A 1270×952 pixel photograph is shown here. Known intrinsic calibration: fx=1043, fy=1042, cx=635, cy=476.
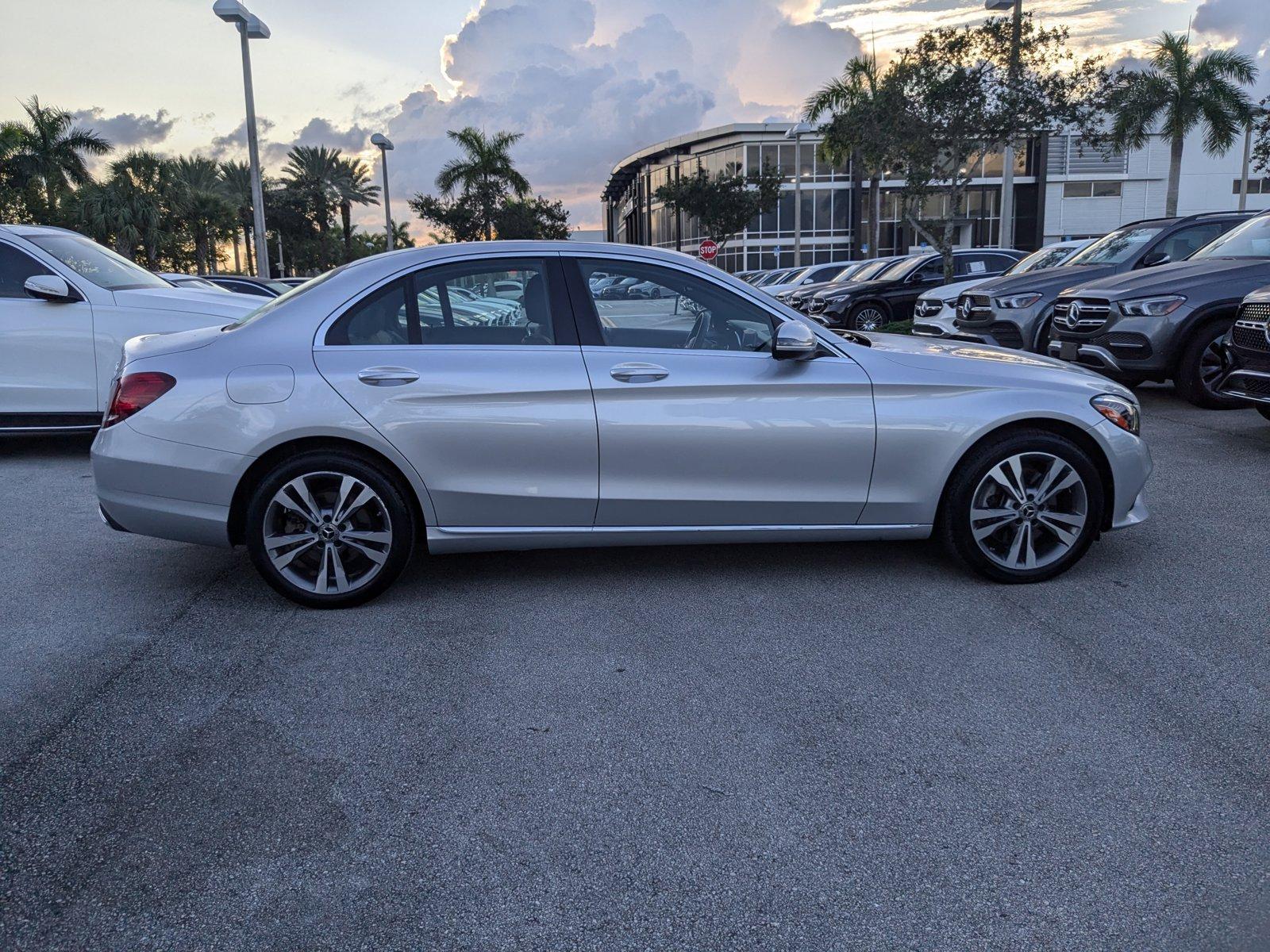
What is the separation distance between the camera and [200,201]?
2215 inches

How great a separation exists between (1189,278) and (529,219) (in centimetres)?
4583

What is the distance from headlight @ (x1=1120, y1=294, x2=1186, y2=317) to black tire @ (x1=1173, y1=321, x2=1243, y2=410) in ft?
0.98

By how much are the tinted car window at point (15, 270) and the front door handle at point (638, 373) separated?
19.2 ft

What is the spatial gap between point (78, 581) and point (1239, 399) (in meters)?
7.64

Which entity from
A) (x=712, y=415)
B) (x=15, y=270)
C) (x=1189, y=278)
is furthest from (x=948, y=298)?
(x=15, y=270)

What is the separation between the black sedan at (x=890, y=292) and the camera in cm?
→ 1844

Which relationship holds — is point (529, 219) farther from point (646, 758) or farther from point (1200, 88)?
point (646, 758)

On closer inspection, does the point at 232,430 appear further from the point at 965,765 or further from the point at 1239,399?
the point at 1239,399

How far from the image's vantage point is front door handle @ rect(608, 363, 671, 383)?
179 inches

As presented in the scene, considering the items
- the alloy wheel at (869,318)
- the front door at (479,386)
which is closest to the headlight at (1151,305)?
the front door at (479,386)

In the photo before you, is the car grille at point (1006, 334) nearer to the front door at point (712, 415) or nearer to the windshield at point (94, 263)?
the front door at point (712, 415)

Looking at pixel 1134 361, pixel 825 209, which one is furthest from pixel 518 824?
pixel 825 209

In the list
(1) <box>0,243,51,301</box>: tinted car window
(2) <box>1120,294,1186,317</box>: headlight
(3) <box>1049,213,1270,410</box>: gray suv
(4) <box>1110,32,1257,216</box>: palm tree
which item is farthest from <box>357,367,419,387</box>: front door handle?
(4) <box>1110,32,1257,216</box>: palm tree

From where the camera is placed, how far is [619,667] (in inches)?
156
